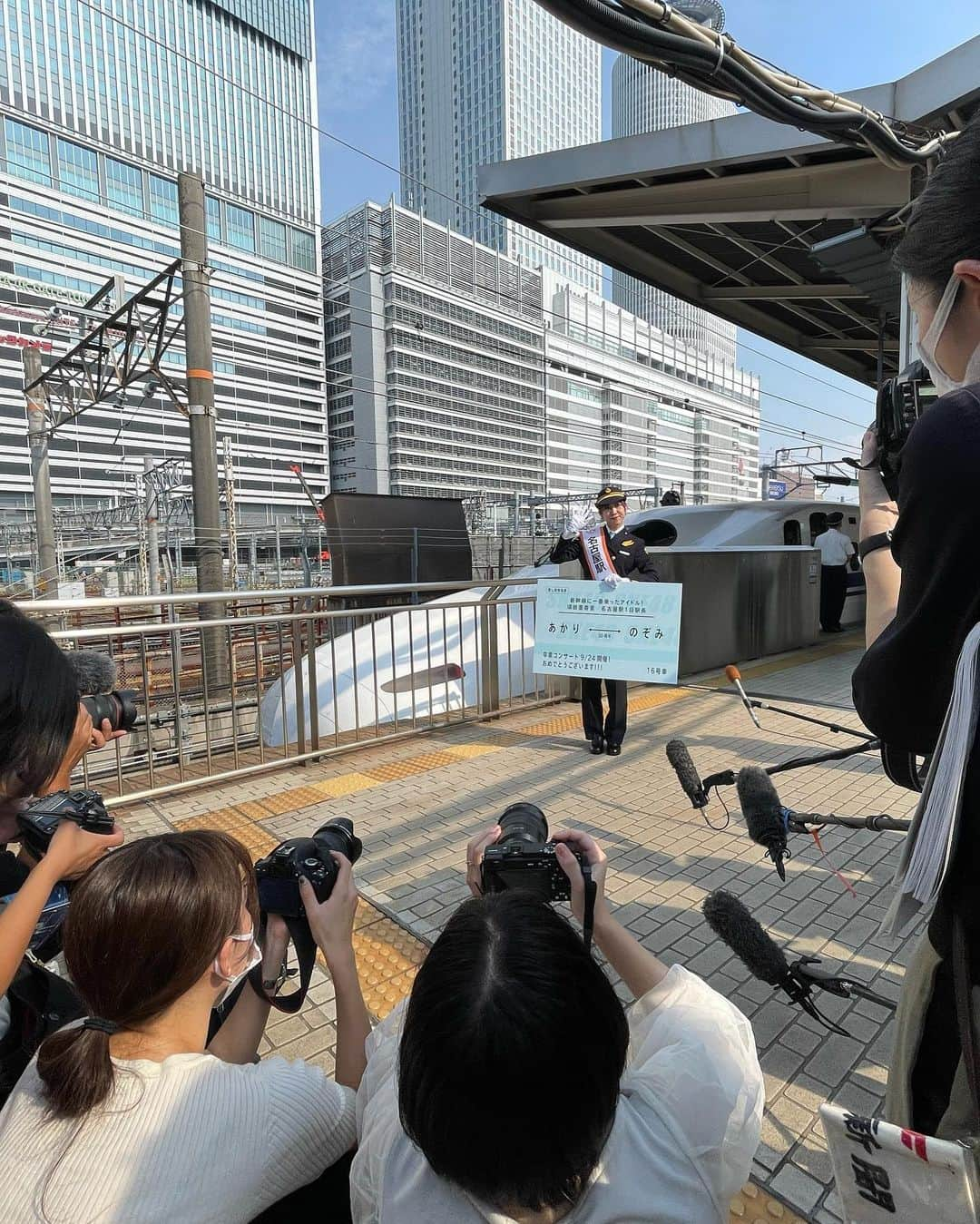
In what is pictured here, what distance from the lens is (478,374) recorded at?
297ft

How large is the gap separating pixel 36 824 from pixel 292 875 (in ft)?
1.97

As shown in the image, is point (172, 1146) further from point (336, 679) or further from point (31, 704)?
point (336, 679)

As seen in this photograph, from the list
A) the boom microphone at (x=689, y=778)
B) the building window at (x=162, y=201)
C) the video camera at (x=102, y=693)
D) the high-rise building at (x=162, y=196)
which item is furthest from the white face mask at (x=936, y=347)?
the building window at (x=162, y=201)

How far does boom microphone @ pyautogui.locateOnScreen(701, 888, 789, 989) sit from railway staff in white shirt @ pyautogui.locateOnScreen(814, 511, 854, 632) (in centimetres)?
1017

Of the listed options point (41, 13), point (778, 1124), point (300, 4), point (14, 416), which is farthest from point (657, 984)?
point (41, 13)

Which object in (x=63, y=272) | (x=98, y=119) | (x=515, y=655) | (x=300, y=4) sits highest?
(x=300, y=4)

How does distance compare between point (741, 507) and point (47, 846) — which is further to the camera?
point (741, 507)

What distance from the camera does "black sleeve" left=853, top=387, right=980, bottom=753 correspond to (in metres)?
0.82

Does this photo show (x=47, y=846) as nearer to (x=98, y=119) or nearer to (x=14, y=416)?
(x=14, y=416)

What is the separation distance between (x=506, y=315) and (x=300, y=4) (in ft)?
118

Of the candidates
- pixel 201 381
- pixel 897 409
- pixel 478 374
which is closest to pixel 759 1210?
pixel 897 409

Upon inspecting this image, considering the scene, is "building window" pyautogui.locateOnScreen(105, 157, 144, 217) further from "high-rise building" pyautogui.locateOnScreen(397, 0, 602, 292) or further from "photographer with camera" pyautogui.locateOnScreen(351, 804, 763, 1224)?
"photographer with camera" pyautogui.locateOnScreen(351, 804, 763, 1224)

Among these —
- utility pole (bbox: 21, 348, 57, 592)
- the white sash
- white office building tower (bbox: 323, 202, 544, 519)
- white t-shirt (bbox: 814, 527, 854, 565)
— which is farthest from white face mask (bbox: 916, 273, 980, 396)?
white office building tower (bbox: 323, 202, 544, 519)

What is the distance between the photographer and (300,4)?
2386 inches
